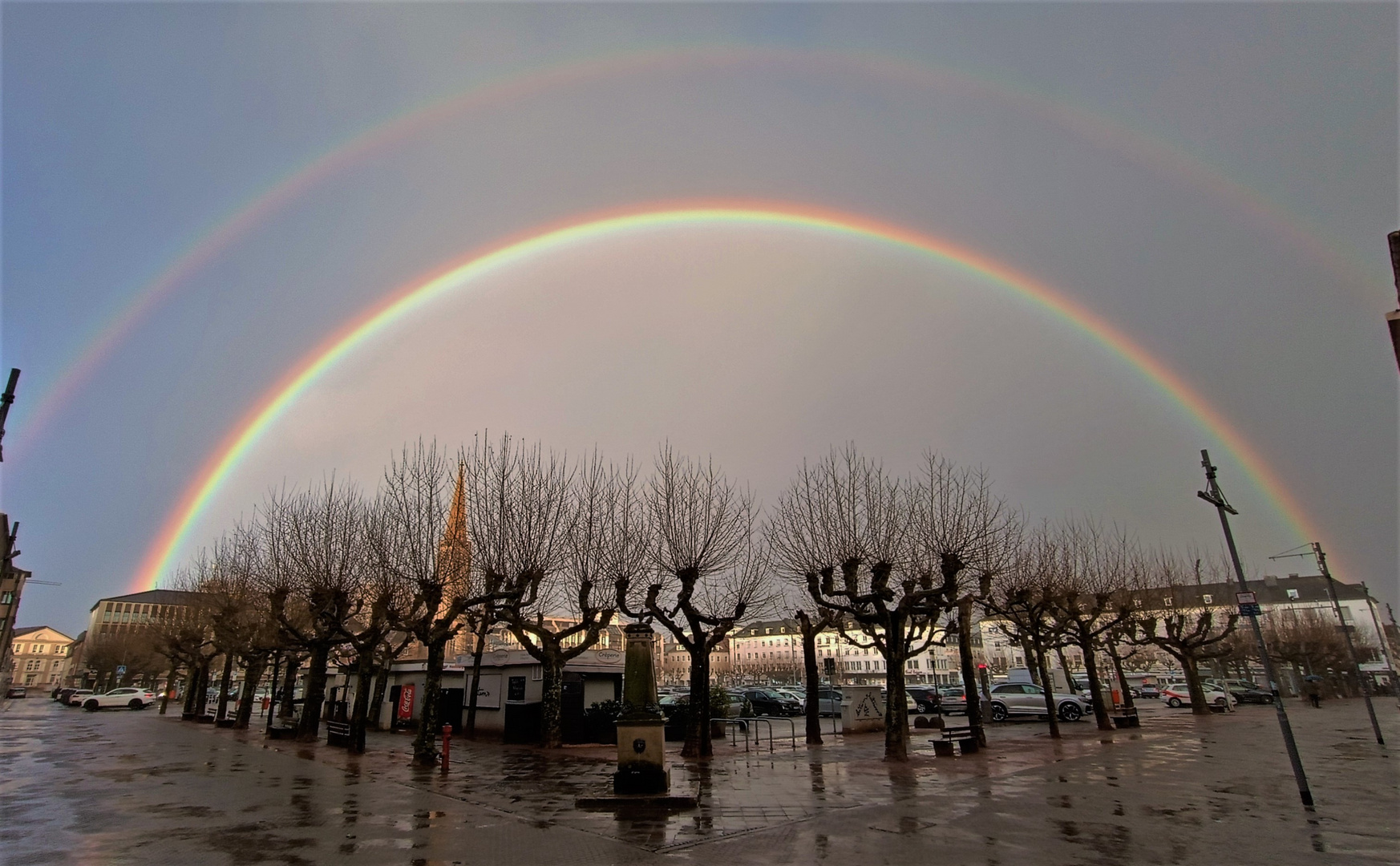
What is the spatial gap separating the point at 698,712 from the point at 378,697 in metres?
20.1

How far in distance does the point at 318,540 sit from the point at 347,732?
8.15 metres

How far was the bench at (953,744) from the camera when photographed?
2112 cm

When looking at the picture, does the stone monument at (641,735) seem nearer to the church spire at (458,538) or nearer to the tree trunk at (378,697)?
the church spire at (458,538)

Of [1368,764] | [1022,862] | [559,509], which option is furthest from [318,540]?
[1368,764]

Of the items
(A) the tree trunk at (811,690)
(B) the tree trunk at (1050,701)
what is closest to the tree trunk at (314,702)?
(A) the tree trunk at (811,690)

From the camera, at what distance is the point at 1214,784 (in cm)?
1575

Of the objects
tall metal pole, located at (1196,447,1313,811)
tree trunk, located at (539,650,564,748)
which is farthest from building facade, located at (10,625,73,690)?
tall metal pole, located at (1196,447,1313,811)

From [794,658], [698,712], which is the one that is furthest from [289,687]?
[794,658]

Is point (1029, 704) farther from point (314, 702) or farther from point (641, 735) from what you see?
point (314, 702)

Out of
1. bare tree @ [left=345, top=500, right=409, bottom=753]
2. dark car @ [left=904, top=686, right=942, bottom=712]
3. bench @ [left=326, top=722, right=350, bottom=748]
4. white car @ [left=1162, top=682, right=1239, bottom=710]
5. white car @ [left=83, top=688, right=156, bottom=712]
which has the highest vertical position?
bare tree @ [left=345, top=500, right=409, bottom=753]

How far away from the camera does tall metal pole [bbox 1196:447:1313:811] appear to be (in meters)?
12.9

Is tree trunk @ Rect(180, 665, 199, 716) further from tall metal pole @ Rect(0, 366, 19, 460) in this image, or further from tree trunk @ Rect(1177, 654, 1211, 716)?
tree trunk @ Rect(1177, 654, 1211, 716)

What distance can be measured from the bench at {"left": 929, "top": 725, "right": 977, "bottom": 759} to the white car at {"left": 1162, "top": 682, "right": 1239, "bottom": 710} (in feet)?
96.8

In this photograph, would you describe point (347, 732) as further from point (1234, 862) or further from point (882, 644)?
point (1234, 862)
